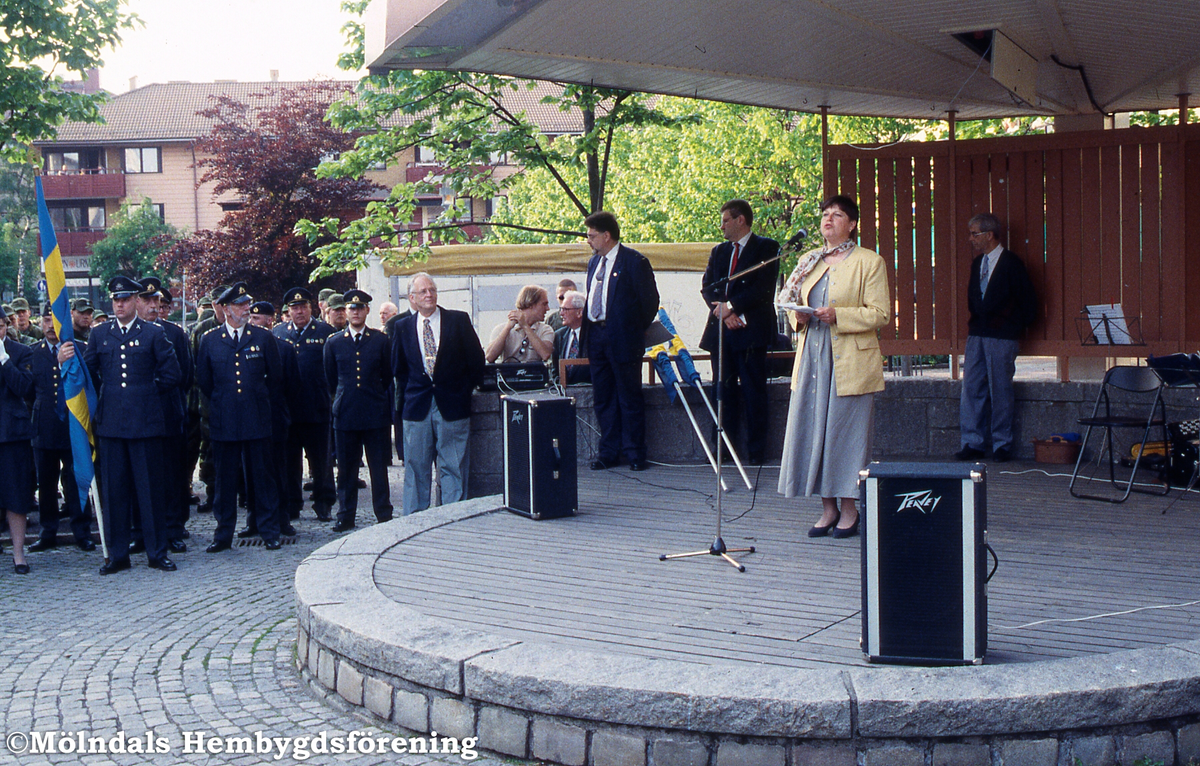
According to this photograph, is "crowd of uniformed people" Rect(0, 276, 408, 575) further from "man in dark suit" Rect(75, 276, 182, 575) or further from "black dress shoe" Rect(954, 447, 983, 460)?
"black dress shoe" Rect(954, 447, 983, 460)

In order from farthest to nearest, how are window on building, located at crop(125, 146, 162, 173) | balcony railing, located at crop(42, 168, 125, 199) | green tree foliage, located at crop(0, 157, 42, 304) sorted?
green tree foliage, located at crop(0, 157, 42, 304) < window on building, located at crop(125, 146, 162, 173) < balcony railing, located at crop(42, 168, 125, 199)

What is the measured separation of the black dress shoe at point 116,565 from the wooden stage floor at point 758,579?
8.94ft

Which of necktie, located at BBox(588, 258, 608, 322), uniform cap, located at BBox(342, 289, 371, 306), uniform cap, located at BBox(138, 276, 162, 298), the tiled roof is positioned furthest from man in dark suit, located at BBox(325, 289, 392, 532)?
the tiled roof

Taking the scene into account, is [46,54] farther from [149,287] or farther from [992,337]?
[992,337]

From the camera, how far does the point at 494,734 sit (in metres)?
4.59

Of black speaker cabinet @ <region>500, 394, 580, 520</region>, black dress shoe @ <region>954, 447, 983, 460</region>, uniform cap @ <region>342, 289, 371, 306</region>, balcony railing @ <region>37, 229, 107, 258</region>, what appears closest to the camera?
black speaker cabinet @ <region>500, 394, 580, 520</region>

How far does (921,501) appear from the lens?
454 cm

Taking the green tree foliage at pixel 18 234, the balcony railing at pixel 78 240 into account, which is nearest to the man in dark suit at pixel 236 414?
the green tree foliage at pixel 18 234

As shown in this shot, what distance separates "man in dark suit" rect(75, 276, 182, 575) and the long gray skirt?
4745 millimetres

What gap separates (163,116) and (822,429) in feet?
205

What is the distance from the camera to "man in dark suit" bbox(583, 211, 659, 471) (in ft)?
31.7

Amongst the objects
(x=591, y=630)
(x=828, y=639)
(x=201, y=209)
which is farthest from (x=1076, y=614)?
(x=201, y=209)

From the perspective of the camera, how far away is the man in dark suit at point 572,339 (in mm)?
10341

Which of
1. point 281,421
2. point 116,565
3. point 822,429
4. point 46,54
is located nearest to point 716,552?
point 822,429
